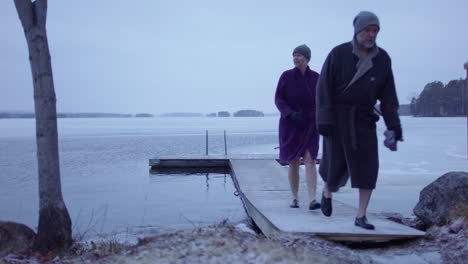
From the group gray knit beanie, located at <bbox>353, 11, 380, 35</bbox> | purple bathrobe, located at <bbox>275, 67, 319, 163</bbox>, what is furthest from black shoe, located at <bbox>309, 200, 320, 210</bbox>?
gray knit beanie, located at <bbox>353, 11, 380, 35</bbox>

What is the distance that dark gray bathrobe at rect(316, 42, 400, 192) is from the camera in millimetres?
3963

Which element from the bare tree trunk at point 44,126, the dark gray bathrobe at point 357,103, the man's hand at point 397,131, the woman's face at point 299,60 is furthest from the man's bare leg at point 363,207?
the bare tree trunk at point 44,126

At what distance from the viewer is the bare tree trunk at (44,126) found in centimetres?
502

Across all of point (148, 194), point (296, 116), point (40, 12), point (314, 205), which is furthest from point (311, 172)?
point (148, 194)

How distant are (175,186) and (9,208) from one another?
4468 mm

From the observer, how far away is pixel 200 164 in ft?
54.2

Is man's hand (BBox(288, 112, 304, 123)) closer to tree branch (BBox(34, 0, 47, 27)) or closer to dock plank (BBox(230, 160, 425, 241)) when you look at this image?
dock plank (BBox(230, 160, 425, 241))

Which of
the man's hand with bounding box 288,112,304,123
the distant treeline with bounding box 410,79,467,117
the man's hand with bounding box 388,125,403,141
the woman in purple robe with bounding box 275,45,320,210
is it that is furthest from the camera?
the distant treeline with bounding box 410,79,467,117

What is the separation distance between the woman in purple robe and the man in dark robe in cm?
97

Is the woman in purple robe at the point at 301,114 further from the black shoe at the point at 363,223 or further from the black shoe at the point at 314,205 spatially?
→ the black shoe at the point at 363,223

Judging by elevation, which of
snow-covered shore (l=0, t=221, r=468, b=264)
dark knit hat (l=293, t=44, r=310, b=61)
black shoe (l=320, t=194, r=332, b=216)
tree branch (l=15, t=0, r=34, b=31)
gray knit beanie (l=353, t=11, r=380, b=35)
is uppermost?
tree branch (l=15, t=0, r=34, b=31)

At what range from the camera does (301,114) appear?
5016 millimetres

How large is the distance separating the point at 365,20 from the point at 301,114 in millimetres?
1444

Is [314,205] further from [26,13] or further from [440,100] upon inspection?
[440,100]
